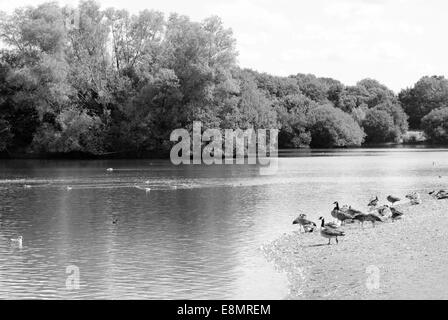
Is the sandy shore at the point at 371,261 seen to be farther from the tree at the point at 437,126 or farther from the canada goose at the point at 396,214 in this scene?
the tree at the point at 437,126

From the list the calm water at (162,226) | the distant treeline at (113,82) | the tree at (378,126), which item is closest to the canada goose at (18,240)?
the calm water at (162,226)

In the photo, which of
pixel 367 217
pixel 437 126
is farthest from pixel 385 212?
pixel 437 126

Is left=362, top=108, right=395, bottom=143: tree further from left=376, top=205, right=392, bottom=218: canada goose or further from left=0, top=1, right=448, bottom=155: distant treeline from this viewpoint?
left=376, top=205, right=392, bottom=218: canada goose

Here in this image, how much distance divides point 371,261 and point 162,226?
42.6 feet

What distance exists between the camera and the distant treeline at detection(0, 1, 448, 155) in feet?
297

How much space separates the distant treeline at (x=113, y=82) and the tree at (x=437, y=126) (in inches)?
2552

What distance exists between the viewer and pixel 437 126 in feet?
500

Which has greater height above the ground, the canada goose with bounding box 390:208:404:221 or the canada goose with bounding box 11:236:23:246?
the canada goose with bounding box 390:208:404:221

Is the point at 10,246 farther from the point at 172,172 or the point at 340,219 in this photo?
the point at 172,172

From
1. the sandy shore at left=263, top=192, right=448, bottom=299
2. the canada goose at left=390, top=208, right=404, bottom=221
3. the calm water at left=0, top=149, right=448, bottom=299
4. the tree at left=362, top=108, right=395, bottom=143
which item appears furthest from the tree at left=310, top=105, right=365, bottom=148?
the sandy shore at left=263, top=192, right=448, bottom=299

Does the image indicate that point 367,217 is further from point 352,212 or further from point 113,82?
point 113,82

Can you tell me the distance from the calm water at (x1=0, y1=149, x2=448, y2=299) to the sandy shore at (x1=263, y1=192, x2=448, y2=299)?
2.92ft

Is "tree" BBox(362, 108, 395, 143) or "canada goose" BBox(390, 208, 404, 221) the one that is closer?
"canada goose" BBox(390, 208, 404, 221)

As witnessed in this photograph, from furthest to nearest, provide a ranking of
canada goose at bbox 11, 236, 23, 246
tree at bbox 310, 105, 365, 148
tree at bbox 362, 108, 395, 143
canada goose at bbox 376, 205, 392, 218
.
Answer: tree at bbox 362, 108, 395, 143
tree at bbox 310, 105, 365, 148
canada goose at bbox 376, 205, 392, 218
canada goose at bbox 11, 236, 23, 246
